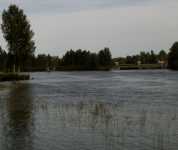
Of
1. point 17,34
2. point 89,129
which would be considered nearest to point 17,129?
point 89,129

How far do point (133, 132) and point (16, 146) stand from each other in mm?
6054

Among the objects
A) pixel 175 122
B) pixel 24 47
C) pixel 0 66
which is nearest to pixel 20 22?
pixel 24 47

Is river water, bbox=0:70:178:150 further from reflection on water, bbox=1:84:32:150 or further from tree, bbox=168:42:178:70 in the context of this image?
tree, bbox=168:42:178:70

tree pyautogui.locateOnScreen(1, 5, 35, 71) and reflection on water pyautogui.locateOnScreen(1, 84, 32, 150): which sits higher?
tree pyautogui.locateOnScreen(1, 5, 35, 71)

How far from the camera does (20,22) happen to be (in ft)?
282

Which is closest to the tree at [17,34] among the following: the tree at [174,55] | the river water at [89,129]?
the river water at [89,129]

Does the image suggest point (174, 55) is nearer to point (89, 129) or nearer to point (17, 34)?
point (17, 34)

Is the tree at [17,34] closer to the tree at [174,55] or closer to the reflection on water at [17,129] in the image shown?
the reflection on water at [17,129]

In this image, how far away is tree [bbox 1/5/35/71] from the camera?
8312cm

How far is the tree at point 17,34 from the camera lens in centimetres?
8312

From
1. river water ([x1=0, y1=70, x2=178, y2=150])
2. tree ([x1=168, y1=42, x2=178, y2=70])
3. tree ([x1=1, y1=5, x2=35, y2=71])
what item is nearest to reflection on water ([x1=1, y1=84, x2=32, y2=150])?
river water ([x1=0, y1=70, x2=178, y2=150])

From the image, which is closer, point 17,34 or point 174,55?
point 17,34

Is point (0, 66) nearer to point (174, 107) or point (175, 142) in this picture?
point (174, 107)

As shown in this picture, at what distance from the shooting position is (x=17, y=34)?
→ 8394 cm
